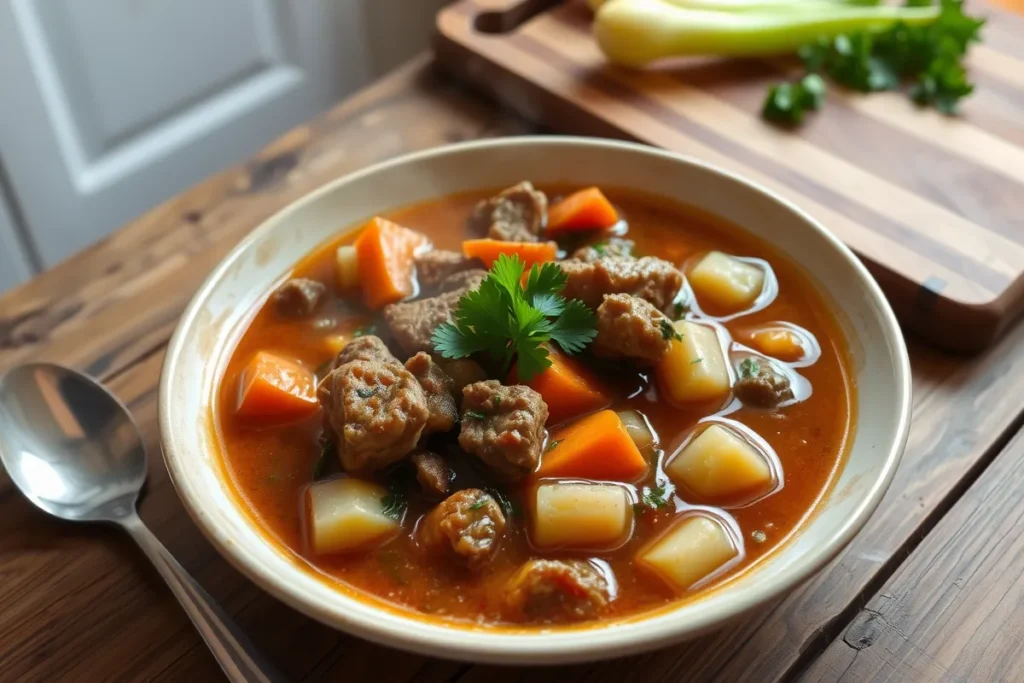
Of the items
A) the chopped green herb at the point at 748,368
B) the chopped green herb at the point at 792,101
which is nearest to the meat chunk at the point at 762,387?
the chopped green herb at the point at 748,368

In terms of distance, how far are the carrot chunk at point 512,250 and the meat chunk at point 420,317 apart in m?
0.12

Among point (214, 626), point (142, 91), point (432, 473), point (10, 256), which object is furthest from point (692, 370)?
point (10, 256)

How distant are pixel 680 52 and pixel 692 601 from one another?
220cm

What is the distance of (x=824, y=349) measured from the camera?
2.29m

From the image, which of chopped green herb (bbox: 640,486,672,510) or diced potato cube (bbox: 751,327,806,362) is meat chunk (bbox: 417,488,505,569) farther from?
diced potato cube (bbox: 751,327,806,362)

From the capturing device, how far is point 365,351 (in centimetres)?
216

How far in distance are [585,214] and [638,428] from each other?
730 millimetres

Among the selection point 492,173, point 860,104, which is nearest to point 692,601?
point 492,173

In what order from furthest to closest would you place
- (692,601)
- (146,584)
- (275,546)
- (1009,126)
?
(1009,126) < (146,584) < (275,546) < (692,601)

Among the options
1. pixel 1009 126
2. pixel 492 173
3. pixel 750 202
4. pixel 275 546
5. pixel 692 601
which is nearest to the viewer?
pixel 692 601

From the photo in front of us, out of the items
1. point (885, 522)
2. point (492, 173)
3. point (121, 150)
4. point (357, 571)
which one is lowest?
point (121, 150)

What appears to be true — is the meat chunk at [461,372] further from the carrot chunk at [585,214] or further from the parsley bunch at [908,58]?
the parsley bunch at [908,58]

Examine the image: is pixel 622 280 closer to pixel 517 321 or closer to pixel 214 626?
pixel 517 321

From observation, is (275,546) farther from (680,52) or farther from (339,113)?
(680,52)
